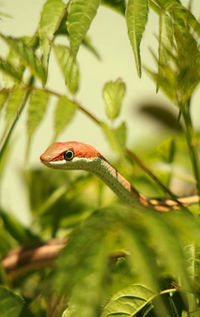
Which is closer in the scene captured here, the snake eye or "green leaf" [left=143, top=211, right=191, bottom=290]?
"green leaf" [left=143, top=211, right=191, bottom=290]

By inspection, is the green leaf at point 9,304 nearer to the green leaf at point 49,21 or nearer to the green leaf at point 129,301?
the green leaf at point 129,301

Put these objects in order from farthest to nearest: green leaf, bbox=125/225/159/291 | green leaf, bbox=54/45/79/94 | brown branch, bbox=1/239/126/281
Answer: brown branch, bbox=1/239/126/281
green leaf, bbox=54/45/79/94
green leaf, bbox=125/225/159/291

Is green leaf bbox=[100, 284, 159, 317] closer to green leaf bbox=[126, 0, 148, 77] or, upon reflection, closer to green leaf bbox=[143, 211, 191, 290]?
green leaf bbox=[143, 211, 191, 290]

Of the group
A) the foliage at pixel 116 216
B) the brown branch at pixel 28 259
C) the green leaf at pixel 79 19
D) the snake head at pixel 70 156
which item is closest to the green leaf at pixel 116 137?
the foliage at pixel 116 216

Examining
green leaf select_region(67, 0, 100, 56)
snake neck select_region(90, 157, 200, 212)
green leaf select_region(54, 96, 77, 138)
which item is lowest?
snake neck select_region(90, 157, 200, 212)

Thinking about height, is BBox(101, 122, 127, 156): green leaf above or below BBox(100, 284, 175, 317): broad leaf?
above

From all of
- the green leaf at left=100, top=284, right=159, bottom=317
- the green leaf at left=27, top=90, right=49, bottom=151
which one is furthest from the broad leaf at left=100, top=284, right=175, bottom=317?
the green leaf at left=27, top=90, right=49, bottom=151

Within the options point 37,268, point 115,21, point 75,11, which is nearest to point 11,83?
point 75,11
